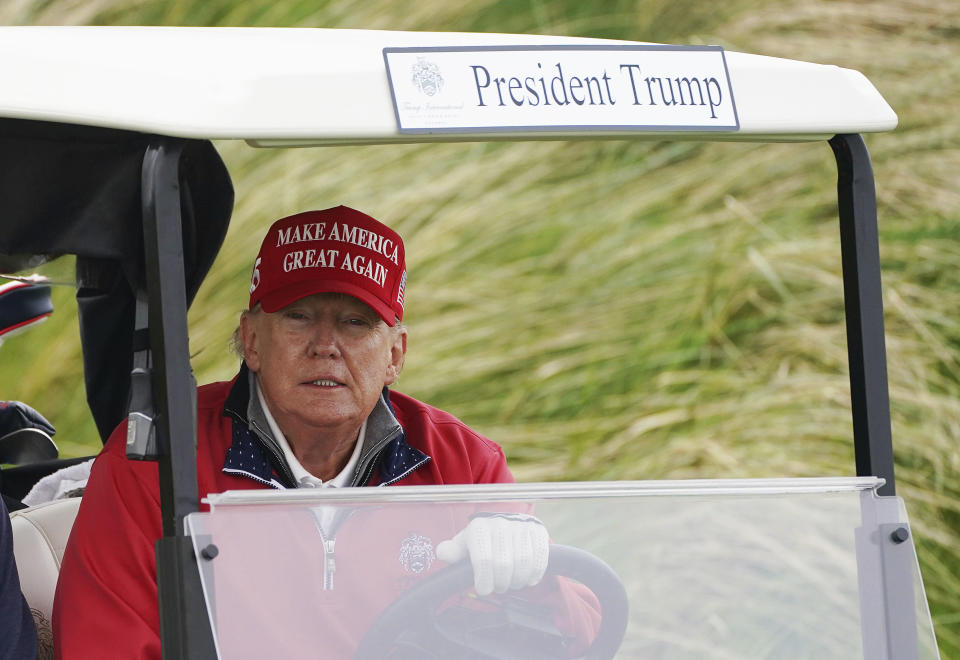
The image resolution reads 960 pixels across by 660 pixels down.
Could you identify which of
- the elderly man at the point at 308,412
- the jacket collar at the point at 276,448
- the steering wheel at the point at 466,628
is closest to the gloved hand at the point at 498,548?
the steering wheel at the point at 466,628

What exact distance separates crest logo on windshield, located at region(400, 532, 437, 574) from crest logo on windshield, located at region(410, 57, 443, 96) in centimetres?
57

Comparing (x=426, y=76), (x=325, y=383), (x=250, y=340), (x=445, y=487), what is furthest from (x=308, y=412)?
(x=426, y=76)

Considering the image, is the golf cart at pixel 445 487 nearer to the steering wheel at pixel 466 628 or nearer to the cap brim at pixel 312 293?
the steering wheel at pixel 466 628

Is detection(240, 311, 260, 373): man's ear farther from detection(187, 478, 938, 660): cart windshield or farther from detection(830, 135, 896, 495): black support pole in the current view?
detection(830, 135, 896, 495): black support pole

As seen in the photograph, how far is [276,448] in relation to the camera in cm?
260

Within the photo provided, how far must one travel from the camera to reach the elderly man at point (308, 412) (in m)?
2.29

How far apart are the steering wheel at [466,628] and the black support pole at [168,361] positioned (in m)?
0.27

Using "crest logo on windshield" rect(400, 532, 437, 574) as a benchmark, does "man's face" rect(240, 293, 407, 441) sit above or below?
above

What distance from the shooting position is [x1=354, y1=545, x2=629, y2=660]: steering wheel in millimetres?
1749

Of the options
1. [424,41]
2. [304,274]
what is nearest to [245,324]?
[304,274]

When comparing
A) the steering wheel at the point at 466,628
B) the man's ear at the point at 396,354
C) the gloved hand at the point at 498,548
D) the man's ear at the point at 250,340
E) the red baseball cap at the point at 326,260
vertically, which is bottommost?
the steering wheel at the point at 466,628

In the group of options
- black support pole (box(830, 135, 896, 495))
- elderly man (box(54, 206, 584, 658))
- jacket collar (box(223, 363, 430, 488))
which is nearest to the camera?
black support pole (box(830, 135, 896, 495))

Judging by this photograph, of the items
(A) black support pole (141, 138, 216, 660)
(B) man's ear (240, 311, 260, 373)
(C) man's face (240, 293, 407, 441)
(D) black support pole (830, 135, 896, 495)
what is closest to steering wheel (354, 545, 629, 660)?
(A) black support pole (141, 138, 216, 660)

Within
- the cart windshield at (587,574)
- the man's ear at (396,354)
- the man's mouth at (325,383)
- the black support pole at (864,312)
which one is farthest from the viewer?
the man's ear at (396,354)
